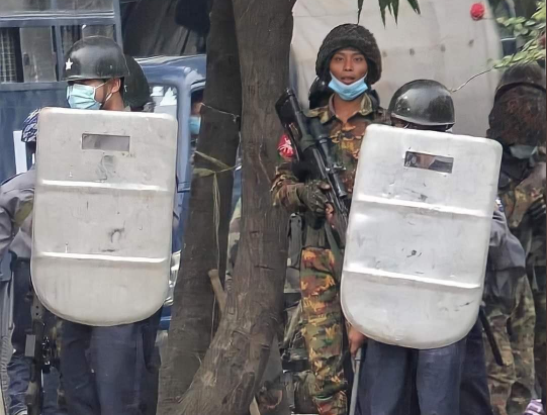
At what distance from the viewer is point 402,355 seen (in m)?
4.07

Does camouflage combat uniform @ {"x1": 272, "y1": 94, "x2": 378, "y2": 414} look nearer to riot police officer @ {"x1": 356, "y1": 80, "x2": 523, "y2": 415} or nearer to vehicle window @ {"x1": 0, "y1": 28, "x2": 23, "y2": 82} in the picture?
riot police officer @ {"x1": 356, "y1": 80, "x2": 523, "y2": 415}

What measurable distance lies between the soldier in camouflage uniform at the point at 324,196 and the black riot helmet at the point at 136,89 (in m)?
1.08

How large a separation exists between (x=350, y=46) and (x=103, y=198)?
1249 millimetres

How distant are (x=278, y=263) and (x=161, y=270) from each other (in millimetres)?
711

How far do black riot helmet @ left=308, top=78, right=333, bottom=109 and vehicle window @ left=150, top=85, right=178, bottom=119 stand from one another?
4.59 feet

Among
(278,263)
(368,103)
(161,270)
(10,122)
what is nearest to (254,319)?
(278,263)

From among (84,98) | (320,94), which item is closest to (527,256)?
(320,94)

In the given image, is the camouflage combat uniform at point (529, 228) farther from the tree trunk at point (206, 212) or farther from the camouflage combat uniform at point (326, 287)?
the tree trunk at point (206, 212)

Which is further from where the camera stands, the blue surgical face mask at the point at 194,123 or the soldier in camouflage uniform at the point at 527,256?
the blue surgical face mask at the point at 194,123

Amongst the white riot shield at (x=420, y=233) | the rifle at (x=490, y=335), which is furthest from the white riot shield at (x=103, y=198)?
the rifle at (x=490, y=335)

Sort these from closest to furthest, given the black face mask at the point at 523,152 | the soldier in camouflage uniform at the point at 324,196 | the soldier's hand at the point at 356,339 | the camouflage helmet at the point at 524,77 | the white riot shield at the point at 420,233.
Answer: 1. the white riot shield at the point at 420,233
2. the soldier's hand at the point at 356,339
3. the soldier in camouflage uniform at the point at 324,196
4. the black face mask at the point at 523,152
5. the camouflage helmet at the point at 524,77

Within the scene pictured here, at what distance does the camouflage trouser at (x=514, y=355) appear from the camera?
473 cm

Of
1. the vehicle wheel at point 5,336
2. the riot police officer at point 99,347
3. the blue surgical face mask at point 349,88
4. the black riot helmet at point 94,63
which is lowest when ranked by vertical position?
the vehicle wheel at point 5,336

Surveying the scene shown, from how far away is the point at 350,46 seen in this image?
180 inches
